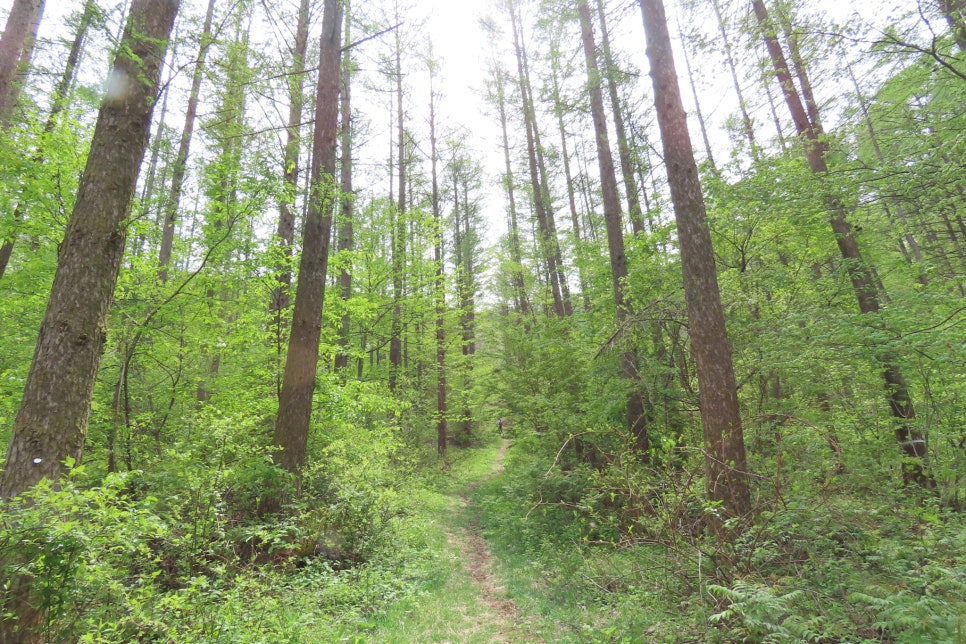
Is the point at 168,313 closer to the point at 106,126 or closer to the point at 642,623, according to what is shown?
the point at 106,126

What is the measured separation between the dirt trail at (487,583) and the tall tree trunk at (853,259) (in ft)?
18.3

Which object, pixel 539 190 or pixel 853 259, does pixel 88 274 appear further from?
pixel 539 190

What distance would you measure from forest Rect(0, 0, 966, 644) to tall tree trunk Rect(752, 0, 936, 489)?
0.07m

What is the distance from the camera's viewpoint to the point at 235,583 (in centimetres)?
446

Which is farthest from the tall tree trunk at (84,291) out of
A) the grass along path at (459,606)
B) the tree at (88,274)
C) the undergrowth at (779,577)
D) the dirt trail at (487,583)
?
the undergrowth at (779,577)

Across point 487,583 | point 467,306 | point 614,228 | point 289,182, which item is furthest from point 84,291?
point 467,306

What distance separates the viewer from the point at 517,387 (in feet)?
35.3

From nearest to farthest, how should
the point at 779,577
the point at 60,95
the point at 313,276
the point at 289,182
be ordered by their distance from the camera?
the point at 779,577 → the point at 289,182 → the point at 313,276 → the point at 60,95

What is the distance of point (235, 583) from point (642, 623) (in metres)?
4.30

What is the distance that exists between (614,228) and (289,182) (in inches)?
268

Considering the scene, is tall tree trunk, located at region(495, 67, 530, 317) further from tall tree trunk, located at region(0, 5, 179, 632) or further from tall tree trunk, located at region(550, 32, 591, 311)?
tall tree trunk, located at region(0, 5, 179, 632)

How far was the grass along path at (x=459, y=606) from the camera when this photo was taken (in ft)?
14.9

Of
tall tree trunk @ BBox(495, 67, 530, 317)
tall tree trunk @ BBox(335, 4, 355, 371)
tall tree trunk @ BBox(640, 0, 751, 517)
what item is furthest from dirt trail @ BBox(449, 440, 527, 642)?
tall tree trunk @ BBox(495, 67, 530, 317)

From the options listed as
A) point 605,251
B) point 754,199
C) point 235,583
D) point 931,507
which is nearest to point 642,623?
point 931,507
